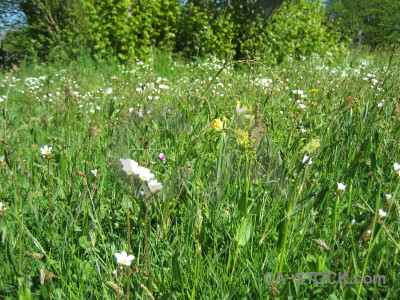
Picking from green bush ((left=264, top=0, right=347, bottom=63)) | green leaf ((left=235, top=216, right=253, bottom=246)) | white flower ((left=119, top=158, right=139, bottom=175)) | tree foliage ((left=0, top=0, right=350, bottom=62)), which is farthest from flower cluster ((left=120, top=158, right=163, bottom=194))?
green bush ((left=264, top=0, right=347, bottom=63))

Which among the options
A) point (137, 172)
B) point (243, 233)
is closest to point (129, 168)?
point (137, 172)

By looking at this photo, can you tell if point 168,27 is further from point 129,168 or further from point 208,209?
point 129,168

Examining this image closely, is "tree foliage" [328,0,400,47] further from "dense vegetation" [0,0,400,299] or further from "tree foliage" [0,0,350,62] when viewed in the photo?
"dense vegetation" [0,0,400,299]

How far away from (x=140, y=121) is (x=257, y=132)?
866 millimetres

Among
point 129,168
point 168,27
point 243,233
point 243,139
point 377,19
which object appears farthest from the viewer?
point 168,27

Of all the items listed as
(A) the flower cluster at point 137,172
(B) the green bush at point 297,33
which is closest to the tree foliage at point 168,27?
(B) the green bush at point 297,33

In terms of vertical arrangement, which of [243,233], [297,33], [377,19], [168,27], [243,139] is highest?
[377,19]

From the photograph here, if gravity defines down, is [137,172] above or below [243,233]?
above

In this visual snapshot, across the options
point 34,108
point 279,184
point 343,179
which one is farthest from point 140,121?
point 34,108

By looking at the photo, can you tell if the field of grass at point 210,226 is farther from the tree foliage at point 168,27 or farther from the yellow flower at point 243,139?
the tree foliage at point 168,27

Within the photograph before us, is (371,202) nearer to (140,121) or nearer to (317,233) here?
(317,233)

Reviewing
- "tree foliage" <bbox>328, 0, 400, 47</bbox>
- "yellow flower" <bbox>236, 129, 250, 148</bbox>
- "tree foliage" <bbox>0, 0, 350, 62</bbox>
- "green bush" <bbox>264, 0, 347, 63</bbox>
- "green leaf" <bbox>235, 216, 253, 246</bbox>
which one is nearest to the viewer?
"green leaf" <bbox>235, 216, 253, 246</bbox>

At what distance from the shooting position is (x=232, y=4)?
870 cm

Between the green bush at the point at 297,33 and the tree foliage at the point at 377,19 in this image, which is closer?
the tree foliage at the point at 377,19
